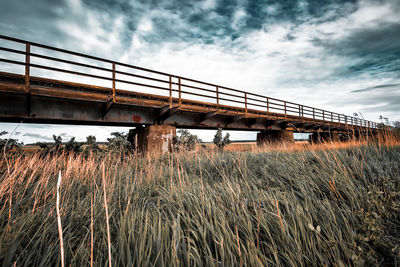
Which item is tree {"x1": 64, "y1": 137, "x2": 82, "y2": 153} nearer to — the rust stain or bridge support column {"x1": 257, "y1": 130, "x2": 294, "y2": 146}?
the rust stain

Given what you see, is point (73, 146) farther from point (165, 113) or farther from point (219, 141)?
point (219, 141)

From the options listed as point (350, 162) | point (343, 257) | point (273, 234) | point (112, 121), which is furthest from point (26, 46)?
point (350, 162)

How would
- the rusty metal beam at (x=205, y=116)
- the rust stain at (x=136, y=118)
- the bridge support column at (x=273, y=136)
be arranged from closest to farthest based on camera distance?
the rust stain at (x=136, y=118)
the rusty metal beam at (x=205, y=116)
the bridge support column at (x=273, y=136)

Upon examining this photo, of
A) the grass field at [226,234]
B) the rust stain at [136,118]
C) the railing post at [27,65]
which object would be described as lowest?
the grass field at [226,234]

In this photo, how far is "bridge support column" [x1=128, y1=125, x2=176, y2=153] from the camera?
8.97 metres

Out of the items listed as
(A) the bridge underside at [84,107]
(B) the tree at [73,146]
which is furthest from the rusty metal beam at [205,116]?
(B) the tree at [73,146]

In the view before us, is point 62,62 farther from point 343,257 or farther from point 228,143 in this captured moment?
point 228,143

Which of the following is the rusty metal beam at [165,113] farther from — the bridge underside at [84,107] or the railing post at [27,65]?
the railing post at [27,65]

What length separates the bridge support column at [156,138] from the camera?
897 centimetres

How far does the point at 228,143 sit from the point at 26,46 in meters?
10.8

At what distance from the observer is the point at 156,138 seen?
9.17 metres

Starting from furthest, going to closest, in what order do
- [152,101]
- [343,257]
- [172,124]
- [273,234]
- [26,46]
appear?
[172,124], [152,101], [26,46], [273,234], [343,257]

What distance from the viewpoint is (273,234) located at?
1.77 metres

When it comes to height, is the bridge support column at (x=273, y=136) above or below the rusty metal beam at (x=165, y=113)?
below
